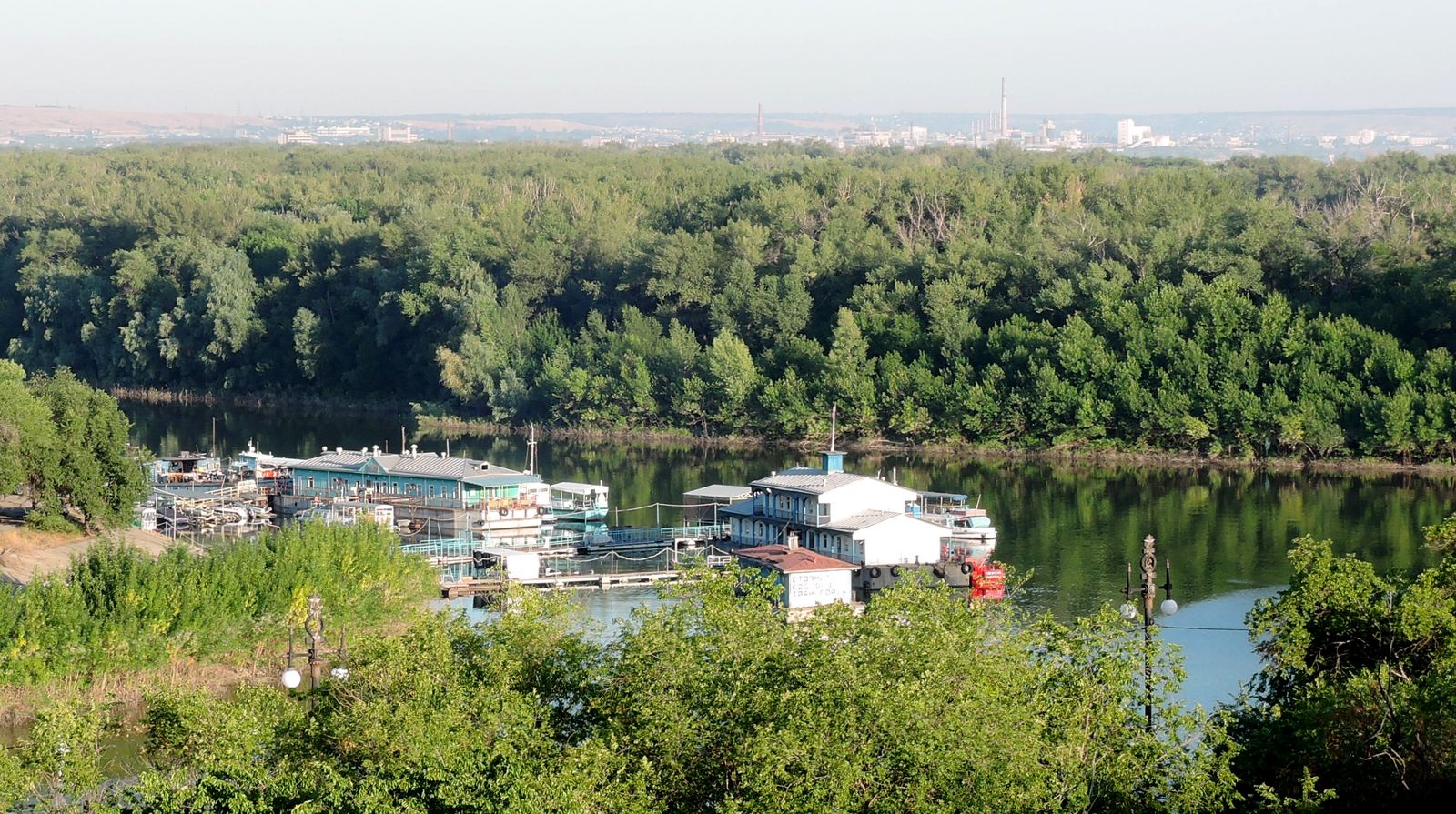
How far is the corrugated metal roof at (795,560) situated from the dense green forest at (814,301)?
55.6 feet

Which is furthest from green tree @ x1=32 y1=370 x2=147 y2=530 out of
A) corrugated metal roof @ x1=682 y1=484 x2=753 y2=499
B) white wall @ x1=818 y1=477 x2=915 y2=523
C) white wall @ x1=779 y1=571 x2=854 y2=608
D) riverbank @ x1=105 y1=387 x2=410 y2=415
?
riverbank @ x1=105 y1=387 x2=410 y2=415

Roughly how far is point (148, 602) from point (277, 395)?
37229 millimetres

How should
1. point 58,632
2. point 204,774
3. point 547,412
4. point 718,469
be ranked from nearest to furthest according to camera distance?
point 204,774 → point 58,632 → point 718,469 → point 547,412

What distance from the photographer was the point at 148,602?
67.9 feet

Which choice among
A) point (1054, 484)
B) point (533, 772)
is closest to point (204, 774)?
point (533, 772)

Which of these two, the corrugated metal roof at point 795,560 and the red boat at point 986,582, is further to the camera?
the red boat at point 986,582

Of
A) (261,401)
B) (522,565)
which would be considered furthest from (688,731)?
(261,401)

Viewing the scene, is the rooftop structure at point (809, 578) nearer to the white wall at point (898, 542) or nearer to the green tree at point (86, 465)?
the white wall at point (898, 542)

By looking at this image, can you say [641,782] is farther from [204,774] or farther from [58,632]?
[58,632]

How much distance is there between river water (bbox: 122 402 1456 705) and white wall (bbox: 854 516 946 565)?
1.58 m

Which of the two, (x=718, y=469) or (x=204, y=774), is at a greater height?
(x=204, y=774)

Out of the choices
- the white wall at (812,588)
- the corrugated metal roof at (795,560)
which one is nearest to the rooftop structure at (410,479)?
the corrugated metal roof at (795,560)

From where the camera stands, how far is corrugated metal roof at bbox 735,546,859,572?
2667 cm

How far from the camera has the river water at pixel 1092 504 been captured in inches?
1064
